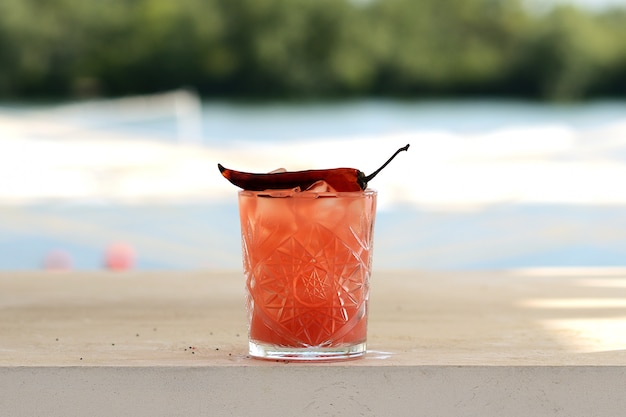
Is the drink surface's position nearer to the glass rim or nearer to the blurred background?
the glass rim

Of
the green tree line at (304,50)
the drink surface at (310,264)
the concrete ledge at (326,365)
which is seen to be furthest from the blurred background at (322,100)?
the drink surface at (310,264)

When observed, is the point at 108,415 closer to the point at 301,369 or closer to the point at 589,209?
the point at 301,369

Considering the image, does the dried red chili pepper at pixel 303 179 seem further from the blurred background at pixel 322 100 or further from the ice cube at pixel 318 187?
the blurred background at pixel 322 100

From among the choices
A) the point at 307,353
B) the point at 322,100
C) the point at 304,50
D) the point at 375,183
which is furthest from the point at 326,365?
the point at 304,50

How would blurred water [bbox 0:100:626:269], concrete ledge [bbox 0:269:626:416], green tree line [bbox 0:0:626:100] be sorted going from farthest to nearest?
green tree line [bbox 0:0:626:100], blurred water [bbox 0:100:626:269], concrete ledge [bbox 0:269:626:416]

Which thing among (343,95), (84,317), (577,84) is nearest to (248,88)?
(343,95)

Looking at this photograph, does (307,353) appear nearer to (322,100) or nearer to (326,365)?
(326,365)

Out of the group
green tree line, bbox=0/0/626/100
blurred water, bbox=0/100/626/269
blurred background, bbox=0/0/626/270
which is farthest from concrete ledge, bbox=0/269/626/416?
green tree line, bbox=0/0/626/100
